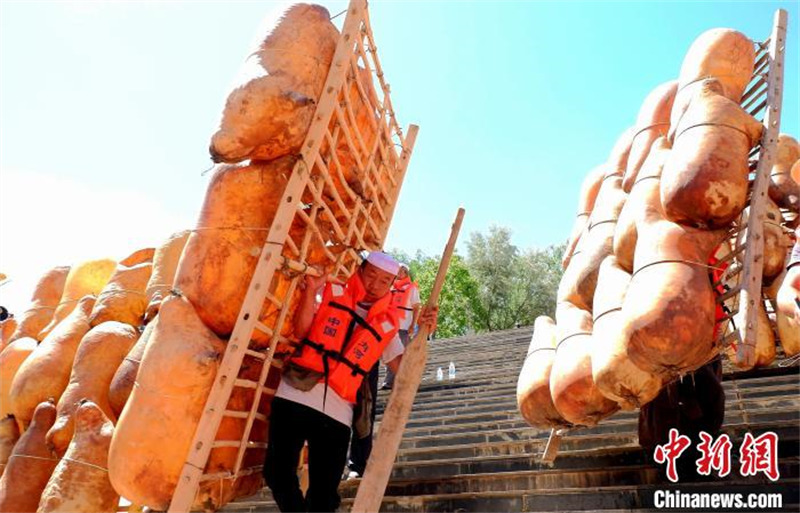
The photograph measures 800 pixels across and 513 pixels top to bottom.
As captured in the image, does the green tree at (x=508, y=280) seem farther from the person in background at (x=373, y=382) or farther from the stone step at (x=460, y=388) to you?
the person in background at (x=373, y=382)

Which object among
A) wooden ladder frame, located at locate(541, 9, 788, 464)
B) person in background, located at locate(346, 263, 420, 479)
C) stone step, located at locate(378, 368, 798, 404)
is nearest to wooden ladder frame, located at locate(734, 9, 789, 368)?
wooden ladder frame, located at locate(541, 9, 788, 464)

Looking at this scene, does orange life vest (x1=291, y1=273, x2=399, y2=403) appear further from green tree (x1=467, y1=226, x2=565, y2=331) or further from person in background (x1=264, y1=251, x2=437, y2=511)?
green tree (x1=467, y1=226, x2=565, y2=331)

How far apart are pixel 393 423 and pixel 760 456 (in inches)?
78.8

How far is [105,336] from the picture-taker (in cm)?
501

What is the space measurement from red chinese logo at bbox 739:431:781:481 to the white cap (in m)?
2.16

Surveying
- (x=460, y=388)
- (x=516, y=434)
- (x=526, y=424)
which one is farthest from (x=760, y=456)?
(x=460, y=388)

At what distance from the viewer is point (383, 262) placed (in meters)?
3.37

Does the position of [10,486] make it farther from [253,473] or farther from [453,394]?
[453,394]

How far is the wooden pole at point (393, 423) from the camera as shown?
9.80ft

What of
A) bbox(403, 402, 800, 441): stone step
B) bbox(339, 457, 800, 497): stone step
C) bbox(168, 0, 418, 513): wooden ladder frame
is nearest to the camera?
bbox(168, 0, 418, 513): wooden ladder frame

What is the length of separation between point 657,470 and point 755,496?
2.05 feet

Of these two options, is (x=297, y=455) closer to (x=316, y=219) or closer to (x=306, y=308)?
(x=306, y=308)

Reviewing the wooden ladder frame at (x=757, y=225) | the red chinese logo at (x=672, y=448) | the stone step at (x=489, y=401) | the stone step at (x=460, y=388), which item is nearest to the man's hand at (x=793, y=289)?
the wooden ladder frame at (x=757, y=225)

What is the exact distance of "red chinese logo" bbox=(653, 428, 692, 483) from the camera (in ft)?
11.7
